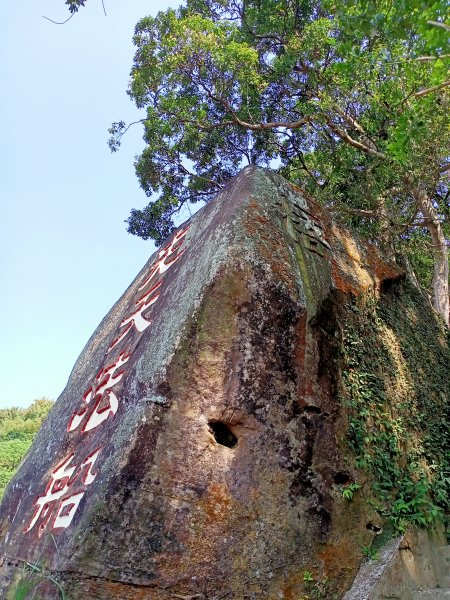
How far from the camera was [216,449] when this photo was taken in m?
3.32

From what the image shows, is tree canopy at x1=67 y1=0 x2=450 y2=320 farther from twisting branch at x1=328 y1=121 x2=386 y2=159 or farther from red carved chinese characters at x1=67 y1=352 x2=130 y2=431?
red carved chinese characters at x1=67 y1=352 x2=130 y2=431

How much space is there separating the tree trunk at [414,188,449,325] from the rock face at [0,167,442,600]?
488cm

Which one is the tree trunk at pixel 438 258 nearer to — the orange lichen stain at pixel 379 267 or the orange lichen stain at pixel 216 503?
the orange lichen stain at pixel 379 267

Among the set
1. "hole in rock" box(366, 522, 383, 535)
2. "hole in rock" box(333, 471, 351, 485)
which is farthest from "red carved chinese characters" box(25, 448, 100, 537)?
"hole in rock" box(366, 522, 383, 535)

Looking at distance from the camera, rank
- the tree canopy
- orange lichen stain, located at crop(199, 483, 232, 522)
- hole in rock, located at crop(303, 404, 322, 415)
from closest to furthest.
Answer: orange lichen stain, located at crop(199, 483, 232, 522), hole in rock, located at crop(303, 404, 322, 415), the tree canopy

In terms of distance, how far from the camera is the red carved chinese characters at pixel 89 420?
3.47 meters

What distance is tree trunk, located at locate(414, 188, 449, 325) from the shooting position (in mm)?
8742

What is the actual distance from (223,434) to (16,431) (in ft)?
49.4

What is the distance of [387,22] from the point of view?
4723 mm

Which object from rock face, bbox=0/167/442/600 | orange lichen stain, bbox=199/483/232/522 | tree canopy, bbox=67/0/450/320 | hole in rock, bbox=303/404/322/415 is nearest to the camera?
rock face, bbox=0/167/442/600

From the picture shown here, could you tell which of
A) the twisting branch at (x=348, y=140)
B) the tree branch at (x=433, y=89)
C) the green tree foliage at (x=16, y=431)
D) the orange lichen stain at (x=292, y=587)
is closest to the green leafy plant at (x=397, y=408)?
the orange lichen stain at (x=292, y=587)

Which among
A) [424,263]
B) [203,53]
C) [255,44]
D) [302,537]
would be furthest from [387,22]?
[424,263]

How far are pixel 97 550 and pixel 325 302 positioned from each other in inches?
92.2

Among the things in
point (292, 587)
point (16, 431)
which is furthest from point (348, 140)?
point (16, 431)
